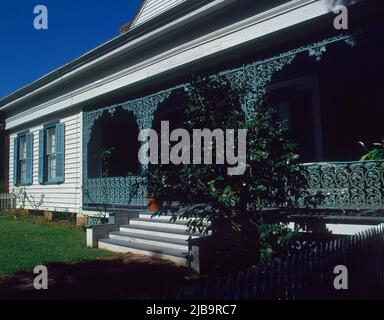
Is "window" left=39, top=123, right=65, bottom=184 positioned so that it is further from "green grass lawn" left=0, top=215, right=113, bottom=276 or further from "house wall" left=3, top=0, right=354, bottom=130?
"green grass lawn" left=0, top=215, right=113, bottom=276

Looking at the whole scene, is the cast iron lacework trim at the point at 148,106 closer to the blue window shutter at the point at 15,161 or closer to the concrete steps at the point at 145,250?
the concrete steps at the point at 145,250

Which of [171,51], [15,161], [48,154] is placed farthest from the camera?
[15,161]

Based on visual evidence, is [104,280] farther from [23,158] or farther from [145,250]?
[23,158]

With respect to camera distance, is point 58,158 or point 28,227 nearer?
point 28,227

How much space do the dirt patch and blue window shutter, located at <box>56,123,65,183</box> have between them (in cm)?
755

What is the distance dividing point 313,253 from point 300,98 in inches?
257

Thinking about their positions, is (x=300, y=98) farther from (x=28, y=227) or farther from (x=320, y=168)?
(x=28, y=227)

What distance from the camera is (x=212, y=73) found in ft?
29.8

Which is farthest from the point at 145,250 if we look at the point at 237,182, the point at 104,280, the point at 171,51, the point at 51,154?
the point at 51,154

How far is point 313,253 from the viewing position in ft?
13.3

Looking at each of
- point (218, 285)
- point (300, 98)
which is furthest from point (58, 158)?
point (218, 285)

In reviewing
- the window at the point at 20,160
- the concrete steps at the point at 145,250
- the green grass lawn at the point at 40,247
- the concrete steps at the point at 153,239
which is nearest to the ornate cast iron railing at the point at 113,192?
the concrete steps at the point at 153,239

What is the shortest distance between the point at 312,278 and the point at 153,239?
4848mm

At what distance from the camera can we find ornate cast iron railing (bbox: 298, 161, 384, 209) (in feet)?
20.0
